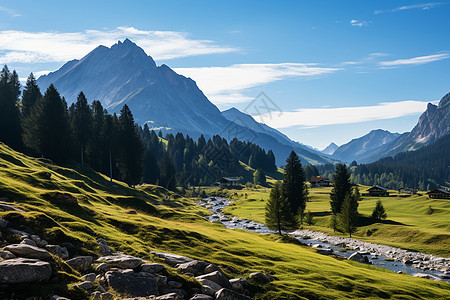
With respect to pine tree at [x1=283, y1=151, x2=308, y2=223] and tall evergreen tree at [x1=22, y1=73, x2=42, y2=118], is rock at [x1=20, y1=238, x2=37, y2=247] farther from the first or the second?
tall evergreen tree at [x1=22, y1=73, x2=42, y2=118]

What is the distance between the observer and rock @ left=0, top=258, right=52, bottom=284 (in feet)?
48.4

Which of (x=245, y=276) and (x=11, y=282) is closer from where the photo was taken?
(x=11, y=282)

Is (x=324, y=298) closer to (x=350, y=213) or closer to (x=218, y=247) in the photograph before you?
(x=218, y=247)

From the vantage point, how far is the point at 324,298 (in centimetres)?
2575

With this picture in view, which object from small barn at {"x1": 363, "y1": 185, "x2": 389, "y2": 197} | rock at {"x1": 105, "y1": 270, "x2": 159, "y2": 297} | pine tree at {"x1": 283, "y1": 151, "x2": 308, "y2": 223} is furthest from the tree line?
small barn at {"x1": 363, "y1": 185, "x2": 389, "y2": 197}

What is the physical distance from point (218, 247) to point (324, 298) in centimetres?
1199

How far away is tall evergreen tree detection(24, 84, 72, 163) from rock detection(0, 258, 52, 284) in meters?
76.2

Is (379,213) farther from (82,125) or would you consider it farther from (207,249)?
(82,125)

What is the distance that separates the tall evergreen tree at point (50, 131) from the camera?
272 ft

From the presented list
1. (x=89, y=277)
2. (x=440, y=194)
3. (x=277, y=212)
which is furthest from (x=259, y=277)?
(x=440, y=194)

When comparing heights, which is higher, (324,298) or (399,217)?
(324,298)

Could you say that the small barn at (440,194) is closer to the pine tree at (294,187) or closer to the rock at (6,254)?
the pine tree at (294,187)

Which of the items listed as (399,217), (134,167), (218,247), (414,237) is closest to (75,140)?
(134,167)

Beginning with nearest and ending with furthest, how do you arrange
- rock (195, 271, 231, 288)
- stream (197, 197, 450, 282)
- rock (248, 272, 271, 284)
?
rock (195, 271, 231, 288) → rock (248, 272, 271, 284) → stream (197, 197, 450, 282)
